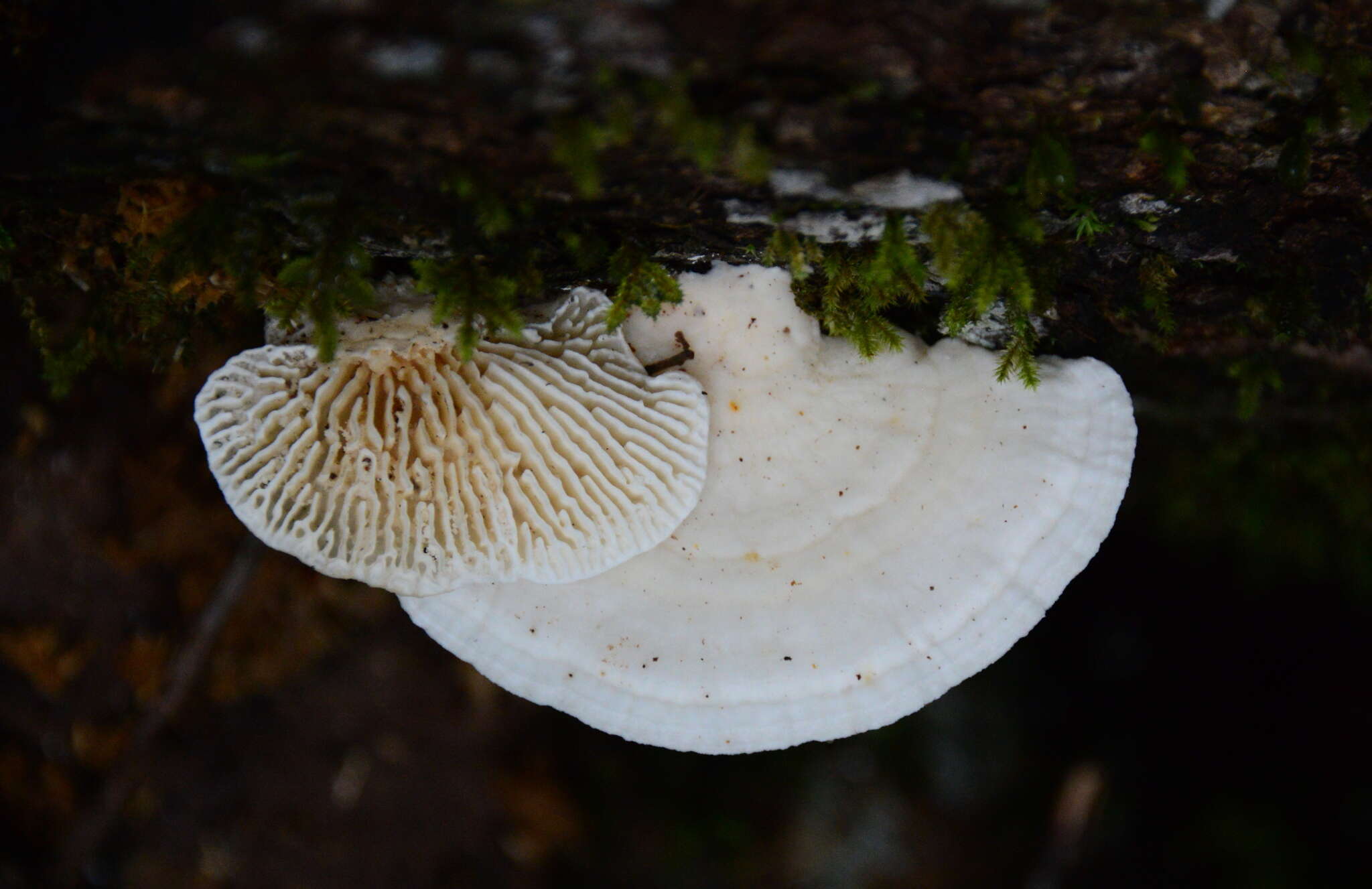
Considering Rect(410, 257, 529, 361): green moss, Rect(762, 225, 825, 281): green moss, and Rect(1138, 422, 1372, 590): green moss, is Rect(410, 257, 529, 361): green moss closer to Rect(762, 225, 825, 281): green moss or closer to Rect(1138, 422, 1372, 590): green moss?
Rect(762, 225, 825, 281): green moss

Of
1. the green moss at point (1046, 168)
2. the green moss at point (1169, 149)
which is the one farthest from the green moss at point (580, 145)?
the green moss at point (1169, 149)

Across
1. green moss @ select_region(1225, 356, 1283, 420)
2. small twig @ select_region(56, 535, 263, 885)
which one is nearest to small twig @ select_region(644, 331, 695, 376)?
green moss @ select_region(1225, 356, 1283, 420)

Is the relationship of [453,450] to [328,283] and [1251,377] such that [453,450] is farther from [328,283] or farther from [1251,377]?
[1251,377]

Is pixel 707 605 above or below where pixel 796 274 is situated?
below

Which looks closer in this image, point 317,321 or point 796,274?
point 317,321

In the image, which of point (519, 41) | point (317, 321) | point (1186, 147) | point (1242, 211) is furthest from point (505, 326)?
point (1242, 211)

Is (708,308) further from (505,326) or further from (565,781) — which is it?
(565,781)

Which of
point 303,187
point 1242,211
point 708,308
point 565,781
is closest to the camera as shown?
point 303,187

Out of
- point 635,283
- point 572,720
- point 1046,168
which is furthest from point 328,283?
point 572,720
